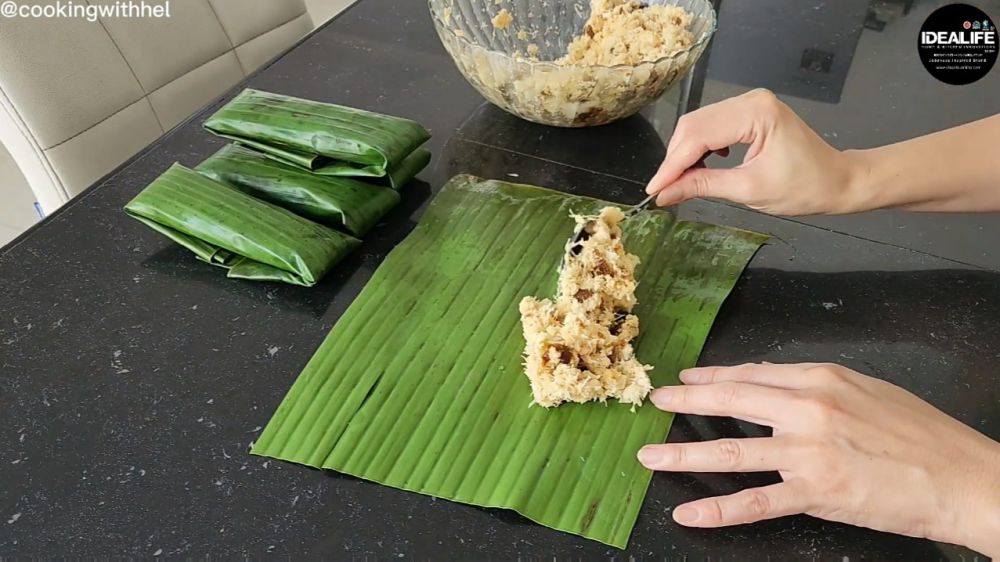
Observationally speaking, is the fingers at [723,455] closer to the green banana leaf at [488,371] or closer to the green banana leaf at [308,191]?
the green banana leaf at [488,371]

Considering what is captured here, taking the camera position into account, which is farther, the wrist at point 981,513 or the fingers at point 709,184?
the fingers at point 709,184

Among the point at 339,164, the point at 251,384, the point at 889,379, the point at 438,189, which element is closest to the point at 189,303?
the point at 251,384

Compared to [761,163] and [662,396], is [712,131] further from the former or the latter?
[662,396]

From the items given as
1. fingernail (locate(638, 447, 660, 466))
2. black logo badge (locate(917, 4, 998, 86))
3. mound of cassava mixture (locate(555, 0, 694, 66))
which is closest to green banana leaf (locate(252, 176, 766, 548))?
fingernail (locate(638, 447, 660, 466))

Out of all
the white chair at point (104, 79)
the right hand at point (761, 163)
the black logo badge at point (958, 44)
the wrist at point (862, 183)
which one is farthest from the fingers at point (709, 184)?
the white chair at point (104, 79)

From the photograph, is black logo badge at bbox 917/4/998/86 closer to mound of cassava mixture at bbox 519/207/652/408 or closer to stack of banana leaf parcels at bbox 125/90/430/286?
mound of cassava mixture at bbox 519/207/652/408
